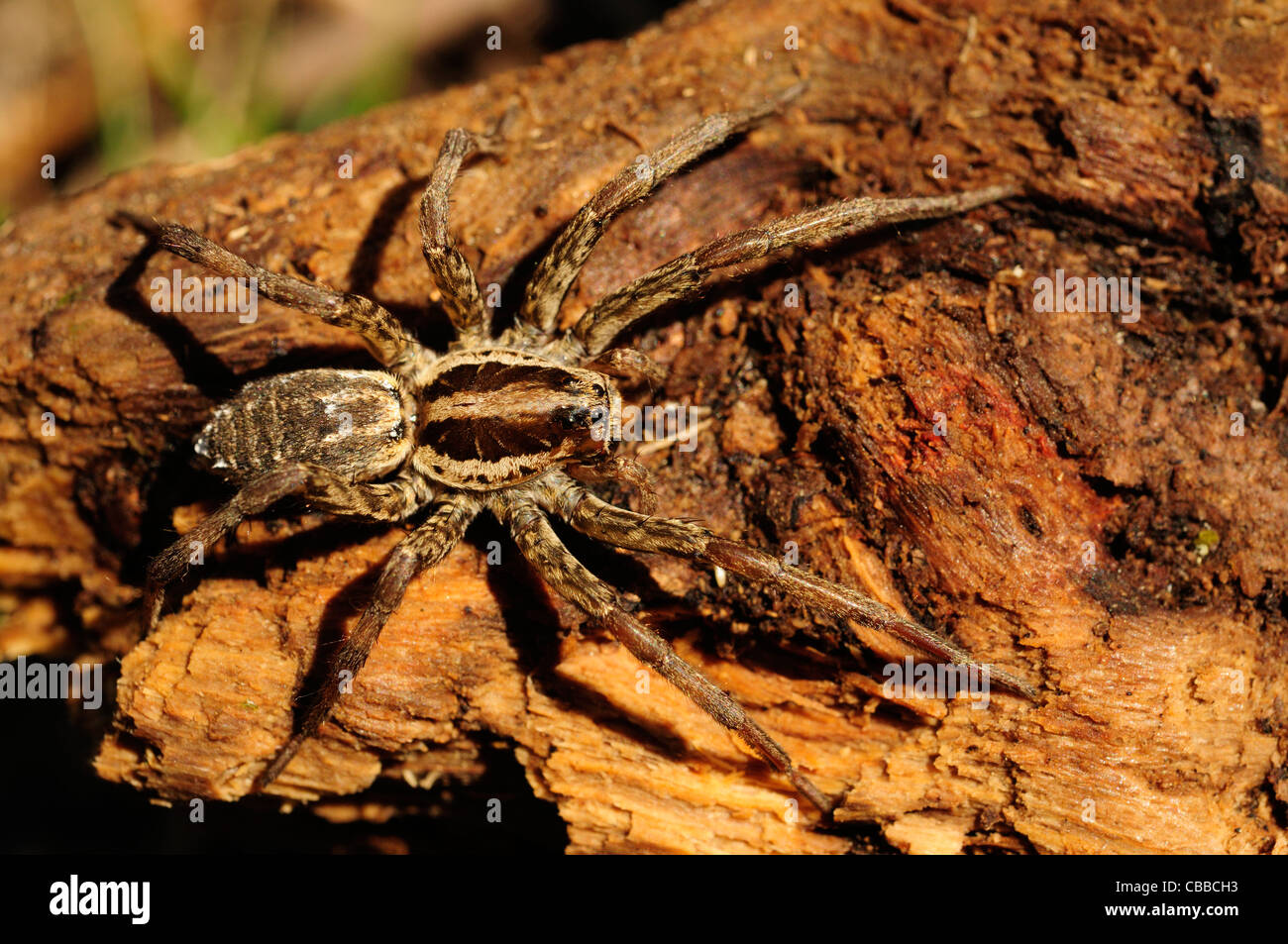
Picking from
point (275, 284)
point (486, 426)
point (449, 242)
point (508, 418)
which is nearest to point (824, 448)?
point (508, 418)

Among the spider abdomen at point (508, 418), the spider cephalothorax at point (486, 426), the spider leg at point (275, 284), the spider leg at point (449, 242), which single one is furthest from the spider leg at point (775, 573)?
the spider leg at point (275, 284)

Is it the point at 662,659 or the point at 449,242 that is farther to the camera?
the point at 449,242

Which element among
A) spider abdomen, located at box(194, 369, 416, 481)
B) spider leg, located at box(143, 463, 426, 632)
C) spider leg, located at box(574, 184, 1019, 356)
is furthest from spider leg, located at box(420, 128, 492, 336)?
spider leg, located at box(143, 463, 426, 632)

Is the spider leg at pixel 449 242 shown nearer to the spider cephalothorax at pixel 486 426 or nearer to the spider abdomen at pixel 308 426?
the spider cephalothorax at pixel 486 426

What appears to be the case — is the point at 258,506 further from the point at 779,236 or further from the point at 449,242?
the point at 779,236

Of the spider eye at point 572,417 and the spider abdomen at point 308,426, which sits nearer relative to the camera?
the spider abdomen at point 308,426

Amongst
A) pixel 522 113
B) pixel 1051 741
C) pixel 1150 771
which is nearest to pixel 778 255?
pixel 522 113
